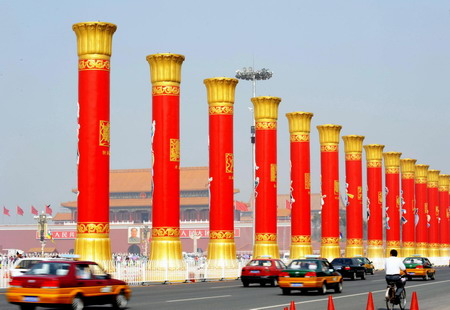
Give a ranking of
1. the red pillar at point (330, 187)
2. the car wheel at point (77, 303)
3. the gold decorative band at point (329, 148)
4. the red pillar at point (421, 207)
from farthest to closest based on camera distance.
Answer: the red pillar at point (421, 207), the gold decorative band at point (329, 148), the red pillar at point (330, 187), the car wheel at point (77, 303)

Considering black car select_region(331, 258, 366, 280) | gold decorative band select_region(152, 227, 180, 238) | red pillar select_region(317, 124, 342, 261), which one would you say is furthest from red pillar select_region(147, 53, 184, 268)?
red pillar select_region(317, 124, 342, 261)

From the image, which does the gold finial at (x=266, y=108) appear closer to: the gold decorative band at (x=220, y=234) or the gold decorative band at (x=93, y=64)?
the gold decorative band at (x=220, y=234)

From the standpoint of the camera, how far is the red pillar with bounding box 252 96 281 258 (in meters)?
62.2

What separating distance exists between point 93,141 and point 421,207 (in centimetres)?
6692

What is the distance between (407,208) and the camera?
96.4 m

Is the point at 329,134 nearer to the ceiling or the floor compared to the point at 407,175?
nearer to the ceiling

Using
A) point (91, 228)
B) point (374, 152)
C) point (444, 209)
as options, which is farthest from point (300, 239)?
point (444, 209)

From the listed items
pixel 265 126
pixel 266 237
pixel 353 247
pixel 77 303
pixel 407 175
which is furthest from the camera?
pixel 407 175

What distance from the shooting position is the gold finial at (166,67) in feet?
161

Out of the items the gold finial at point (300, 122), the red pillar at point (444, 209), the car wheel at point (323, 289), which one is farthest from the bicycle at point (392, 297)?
the red pillar at point (444, 209)

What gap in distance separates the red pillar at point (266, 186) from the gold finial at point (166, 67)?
14469 mm

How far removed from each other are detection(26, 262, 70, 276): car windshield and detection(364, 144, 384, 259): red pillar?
208ft

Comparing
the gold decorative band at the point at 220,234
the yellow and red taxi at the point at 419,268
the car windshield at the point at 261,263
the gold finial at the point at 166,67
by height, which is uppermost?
the gold finial at the point at 166,67

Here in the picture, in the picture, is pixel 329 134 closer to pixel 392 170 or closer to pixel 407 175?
pixel 392 170
